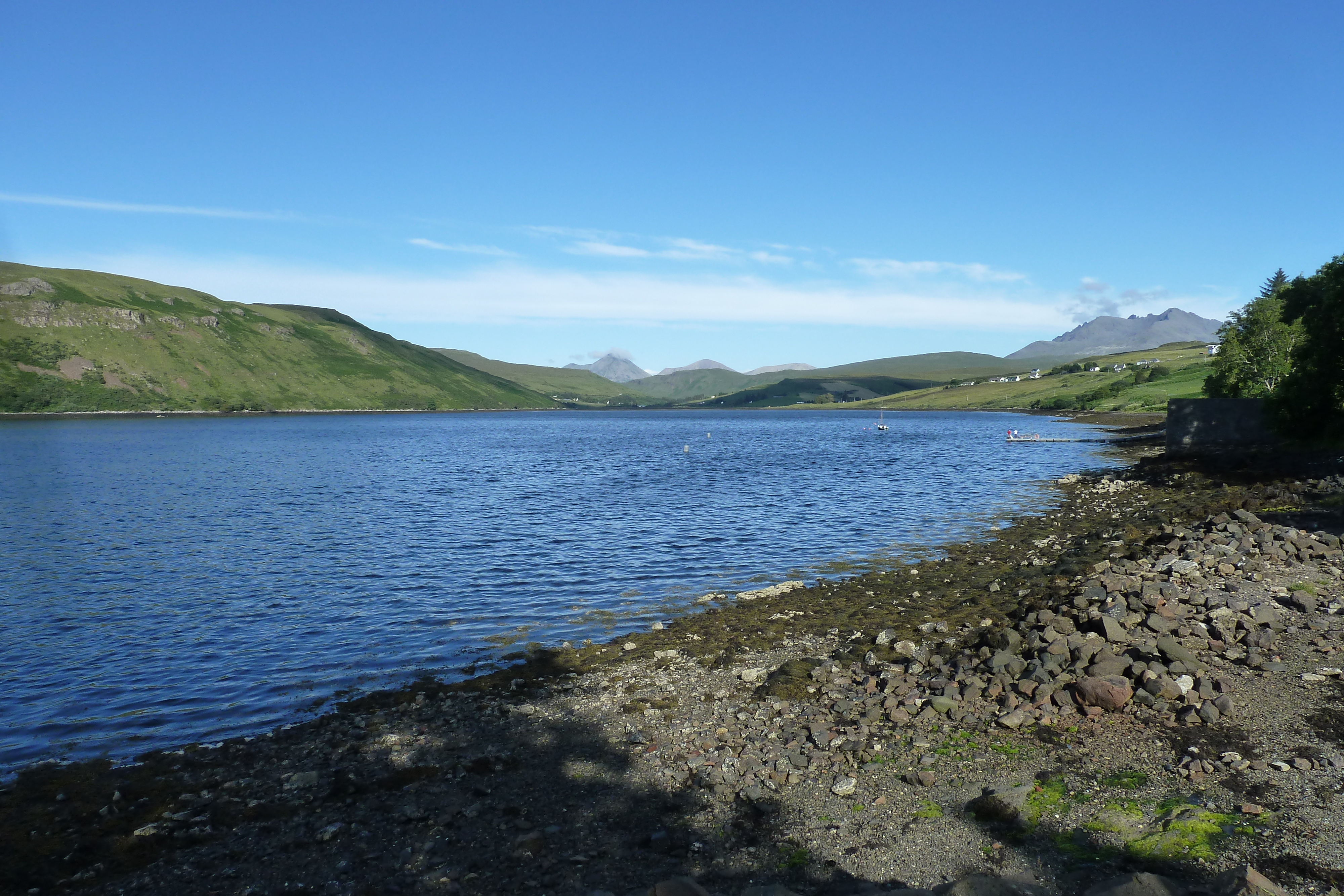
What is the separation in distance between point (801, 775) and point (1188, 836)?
576 centimetres

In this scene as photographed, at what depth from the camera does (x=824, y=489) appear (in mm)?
65125

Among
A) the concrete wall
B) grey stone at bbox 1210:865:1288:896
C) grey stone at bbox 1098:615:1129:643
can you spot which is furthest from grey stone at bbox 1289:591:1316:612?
the concrete wall

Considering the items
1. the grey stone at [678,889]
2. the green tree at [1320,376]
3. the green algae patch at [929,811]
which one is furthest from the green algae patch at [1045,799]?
the green tree at [1320,376]

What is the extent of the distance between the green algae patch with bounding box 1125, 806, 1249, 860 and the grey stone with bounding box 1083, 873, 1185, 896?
4.47 ft

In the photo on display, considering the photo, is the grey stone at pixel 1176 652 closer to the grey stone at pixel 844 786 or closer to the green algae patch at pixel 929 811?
the green algae patch at pixel 929 811

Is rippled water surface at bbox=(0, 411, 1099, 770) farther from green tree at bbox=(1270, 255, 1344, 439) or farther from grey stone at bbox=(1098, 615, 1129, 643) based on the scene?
green tree at bbox=(1270, 255, 1344, 439)

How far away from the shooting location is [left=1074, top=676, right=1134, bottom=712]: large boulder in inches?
573

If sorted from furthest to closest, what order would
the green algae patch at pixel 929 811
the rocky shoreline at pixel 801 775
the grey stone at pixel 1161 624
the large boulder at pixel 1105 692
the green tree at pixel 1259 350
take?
the green tree at pixel 1259 350, the grey stone at pixel 1161 624, the large boulder at pixel 1105 692, the green algae patch at pixel 929 811, the rocky shoreline at pixel 801 775

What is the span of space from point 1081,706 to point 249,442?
156934mm

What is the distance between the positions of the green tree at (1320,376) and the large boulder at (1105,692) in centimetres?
5270

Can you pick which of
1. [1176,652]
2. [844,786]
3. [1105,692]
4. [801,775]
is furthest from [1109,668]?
[801,775]

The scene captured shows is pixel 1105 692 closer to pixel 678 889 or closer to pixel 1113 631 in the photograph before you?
pixel 1113 631

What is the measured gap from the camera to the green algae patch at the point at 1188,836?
9.80 meters

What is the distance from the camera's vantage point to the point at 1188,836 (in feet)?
33.3
